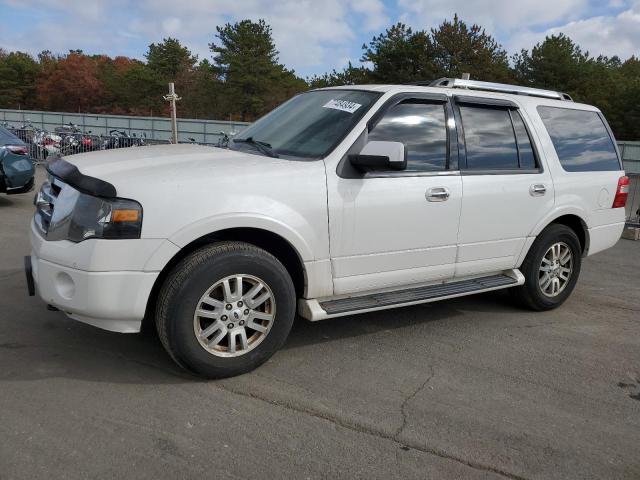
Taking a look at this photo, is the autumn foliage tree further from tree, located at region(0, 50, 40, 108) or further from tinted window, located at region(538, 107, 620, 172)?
tinted window, located at region(538, 107, 620, 172)

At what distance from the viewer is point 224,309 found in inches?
A: 136

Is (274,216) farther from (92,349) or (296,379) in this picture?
(92,349)

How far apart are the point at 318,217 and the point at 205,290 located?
2.83 feet

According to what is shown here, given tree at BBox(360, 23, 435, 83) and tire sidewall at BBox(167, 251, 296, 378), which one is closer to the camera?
tire sidewall at BBox(167, 251, 296, 378)

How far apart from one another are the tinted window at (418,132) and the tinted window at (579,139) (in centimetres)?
129

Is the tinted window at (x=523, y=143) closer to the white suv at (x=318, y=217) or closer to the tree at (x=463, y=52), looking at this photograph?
the white suv at (x=318, y=217)

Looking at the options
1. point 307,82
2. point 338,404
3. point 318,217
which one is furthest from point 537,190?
point 307,82

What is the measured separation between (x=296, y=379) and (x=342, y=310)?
1.79 ft

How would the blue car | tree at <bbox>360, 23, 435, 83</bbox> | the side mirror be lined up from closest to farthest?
the side mirror → the blue car → tree at <bbox>360, 23, 435, 83</bbox>

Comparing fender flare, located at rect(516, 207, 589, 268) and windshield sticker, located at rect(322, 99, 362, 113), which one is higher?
windshield sticker, located at rect(322, 99, 362, 113)

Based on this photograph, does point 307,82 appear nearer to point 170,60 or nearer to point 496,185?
point 170,60

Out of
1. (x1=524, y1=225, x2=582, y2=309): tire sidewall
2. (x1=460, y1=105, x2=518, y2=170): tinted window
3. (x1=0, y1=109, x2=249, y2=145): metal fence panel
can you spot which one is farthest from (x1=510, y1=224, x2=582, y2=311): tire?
(x1=0, y1=109, x2=249, y2=145): metal fence panel

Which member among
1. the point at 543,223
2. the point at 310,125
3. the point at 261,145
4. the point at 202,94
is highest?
the point at 202,94

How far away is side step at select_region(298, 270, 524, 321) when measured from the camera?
3.83 meters
